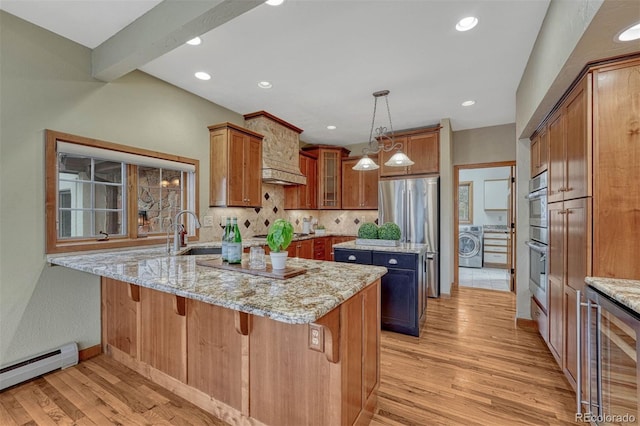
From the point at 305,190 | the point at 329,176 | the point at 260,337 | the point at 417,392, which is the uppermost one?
the point at 329,176

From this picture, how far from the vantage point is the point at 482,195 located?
7.17 metres

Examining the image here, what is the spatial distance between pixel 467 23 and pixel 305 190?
359cm

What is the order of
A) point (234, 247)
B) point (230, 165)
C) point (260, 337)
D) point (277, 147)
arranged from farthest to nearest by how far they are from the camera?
point (277, 147)
point (230, 165)
point (234, 247)
point (260, 337)

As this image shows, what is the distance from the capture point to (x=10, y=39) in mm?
2051

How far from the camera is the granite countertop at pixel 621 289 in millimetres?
1189

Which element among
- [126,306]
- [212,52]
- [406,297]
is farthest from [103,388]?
[212,52]

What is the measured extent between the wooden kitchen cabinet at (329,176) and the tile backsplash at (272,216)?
16.0 inches

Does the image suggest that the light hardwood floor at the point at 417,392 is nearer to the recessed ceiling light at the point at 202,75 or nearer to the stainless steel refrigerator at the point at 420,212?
the stainless steel refrigerator at the point at 420,212

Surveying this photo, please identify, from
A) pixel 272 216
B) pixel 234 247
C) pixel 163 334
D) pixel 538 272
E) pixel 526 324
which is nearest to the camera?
pixel 234 247

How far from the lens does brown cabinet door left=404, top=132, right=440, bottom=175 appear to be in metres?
4.32

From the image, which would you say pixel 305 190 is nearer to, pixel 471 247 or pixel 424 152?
pixel 424 152

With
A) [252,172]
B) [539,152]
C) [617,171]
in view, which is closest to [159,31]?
[252,172]

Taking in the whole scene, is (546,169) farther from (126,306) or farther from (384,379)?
(126,306)

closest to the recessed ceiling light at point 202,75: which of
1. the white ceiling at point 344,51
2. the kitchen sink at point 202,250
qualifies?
the white ceiling at point 344,51
